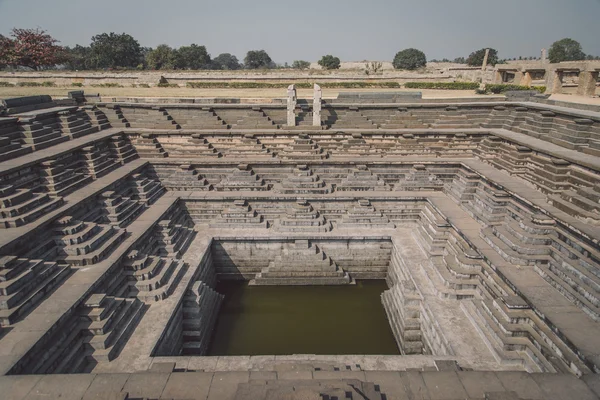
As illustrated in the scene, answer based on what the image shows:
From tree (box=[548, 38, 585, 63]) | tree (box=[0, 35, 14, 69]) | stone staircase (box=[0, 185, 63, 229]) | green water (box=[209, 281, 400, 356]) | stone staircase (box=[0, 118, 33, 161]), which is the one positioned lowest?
green water (box=[209, 281, 400, 356])

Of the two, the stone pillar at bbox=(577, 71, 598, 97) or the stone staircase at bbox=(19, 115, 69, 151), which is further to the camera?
the stone pillar at bbox=(577, 71, 598, 97)

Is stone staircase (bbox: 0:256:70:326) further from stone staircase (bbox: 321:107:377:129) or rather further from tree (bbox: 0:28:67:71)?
tree (bbox: 0:28:67:71)

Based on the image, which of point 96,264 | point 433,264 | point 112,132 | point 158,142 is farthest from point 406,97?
point 96,264

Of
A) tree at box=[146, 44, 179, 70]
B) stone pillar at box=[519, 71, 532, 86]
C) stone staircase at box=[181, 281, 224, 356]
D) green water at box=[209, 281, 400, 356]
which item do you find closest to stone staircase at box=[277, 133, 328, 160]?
green water at box=[209, 281, 400, 356]

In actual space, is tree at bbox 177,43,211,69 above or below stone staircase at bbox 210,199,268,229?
above

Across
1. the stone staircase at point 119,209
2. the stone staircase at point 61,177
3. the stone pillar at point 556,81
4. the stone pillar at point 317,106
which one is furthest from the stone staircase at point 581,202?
the stone pillar at point 556,81
